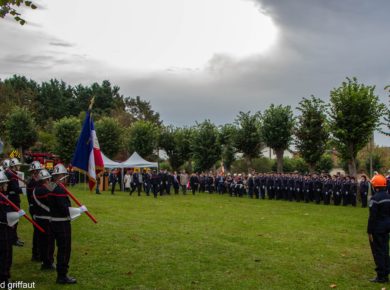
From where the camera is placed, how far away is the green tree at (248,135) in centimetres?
3947

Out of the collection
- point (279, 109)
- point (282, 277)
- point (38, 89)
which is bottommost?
point (282, 277)

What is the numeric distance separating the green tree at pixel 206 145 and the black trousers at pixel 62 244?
34044 mm

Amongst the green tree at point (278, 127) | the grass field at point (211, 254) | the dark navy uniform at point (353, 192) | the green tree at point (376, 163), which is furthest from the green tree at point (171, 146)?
the grass field at point (211, 254)

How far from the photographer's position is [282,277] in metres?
8.93

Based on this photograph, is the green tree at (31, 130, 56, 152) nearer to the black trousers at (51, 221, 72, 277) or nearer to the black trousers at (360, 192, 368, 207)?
the black trousers at (360, 192, 368, 207)

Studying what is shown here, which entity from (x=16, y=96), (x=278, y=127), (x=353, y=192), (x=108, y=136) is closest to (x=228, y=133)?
(x=278, y=127)

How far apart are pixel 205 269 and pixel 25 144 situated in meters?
43.5

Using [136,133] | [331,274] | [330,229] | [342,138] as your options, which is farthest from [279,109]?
[331,274]

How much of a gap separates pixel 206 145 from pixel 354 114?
1785 centimetres

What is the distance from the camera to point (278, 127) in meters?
35.6

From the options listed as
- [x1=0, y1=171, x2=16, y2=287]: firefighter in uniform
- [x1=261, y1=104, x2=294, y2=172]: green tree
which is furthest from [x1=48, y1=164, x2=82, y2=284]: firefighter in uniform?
[x1=261, y1=104, x2=294, y2=172]: green tree

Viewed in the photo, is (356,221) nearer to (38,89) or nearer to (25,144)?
(25,144)

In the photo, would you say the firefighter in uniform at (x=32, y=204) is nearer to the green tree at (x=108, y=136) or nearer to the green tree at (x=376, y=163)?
the green tree at (x=108, y=136)

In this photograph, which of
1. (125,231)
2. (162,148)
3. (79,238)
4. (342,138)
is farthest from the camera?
(162,148)
